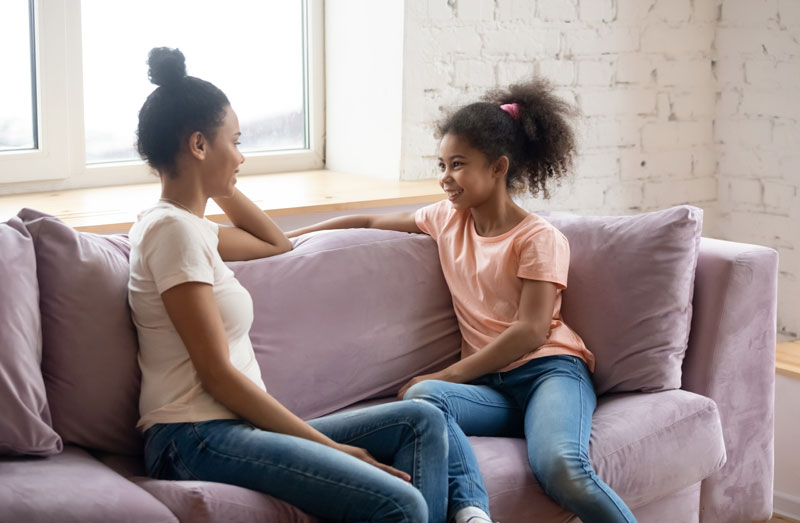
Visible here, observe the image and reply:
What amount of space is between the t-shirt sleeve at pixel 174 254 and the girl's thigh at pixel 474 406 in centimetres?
52

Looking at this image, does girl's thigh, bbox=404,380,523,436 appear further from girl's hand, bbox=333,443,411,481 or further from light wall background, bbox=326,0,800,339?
light wall background, bbox=326,0,800,339

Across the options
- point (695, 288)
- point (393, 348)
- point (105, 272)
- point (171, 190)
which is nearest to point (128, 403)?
point (105, 272)

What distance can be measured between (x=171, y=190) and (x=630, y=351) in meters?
1.03

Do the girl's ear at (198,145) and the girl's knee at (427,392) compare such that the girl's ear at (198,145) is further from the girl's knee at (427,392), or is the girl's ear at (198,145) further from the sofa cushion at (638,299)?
the sofa cushion at (638,299)

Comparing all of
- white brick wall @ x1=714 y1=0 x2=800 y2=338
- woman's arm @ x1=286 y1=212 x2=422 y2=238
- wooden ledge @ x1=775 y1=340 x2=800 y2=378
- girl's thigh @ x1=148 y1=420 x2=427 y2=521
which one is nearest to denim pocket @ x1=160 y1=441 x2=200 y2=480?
girl's thigh @ x1=148 y1=420 x2=427 y2=521

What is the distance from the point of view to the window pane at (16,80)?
2.47 metres

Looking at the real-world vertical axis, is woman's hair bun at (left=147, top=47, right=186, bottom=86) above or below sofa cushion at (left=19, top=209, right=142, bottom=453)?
above

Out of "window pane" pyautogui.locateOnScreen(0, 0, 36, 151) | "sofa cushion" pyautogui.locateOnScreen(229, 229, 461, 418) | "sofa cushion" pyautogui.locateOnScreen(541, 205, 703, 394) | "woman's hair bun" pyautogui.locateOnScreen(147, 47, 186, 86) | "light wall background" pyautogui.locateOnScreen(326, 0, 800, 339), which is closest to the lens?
"woman's hair bun" pyautogui.locateOnScreen(147, 47, 186, 86)

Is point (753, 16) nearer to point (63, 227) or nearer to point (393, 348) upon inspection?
point (393, 348)

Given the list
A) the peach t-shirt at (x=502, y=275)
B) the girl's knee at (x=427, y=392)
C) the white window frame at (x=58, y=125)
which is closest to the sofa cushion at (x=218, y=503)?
the girl's knee at (x=427, y=392)

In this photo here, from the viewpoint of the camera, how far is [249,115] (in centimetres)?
294

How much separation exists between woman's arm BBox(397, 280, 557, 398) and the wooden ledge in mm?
930

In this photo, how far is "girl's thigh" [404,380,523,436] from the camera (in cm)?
194

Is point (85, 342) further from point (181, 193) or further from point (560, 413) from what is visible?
point (560, 413)
